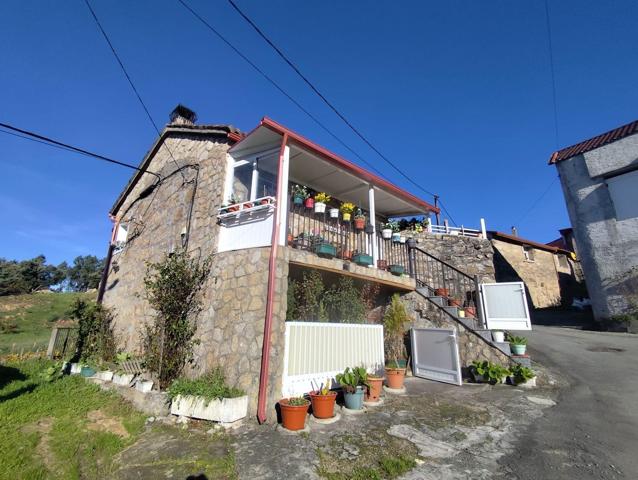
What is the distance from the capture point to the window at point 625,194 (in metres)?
10.5

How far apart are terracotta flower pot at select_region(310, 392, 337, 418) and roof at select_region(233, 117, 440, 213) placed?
465 centimetres

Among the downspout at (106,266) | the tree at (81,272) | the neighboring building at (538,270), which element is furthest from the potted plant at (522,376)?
the tree at (81,272)

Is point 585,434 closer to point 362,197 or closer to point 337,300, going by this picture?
point 337,300

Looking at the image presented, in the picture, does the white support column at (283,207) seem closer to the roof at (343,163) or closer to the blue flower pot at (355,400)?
the roof at (343,163)

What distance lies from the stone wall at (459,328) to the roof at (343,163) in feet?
9.43

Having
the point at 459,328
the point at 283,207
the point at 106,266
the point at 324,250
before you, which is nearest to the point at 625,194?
the point at 459,328

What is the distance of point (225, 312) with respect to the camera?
18.3ft

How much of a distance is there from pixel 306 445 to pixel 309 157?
5377mm

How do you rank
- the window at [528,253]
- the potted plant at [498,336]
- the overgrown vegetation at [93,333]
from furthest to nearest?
the window at [528,253] < the overgrown vegetation at [93,333] < the potted plant at [498,336]

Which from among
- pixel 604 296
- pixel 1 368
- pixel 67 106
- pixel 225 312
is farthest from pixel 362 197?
pixel 1 368

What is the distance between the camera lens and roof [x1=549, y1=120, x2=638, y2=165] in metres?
10.8

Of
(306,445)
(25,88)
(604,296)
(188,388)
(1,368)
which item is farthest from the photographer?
(604,296)

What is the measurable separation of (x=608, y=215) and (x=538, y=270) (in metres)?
8.25

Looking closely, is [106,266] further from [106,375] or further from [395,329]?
[395,329]
